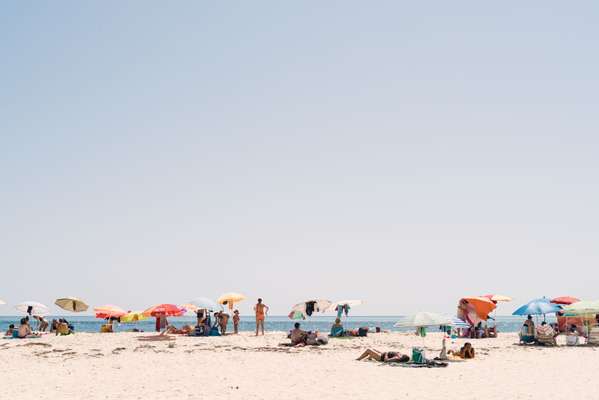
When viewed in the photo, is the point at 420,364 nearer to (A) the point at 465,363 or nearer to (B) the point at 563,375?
(A) the point at 465,363

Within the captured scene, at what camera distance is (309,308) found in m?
29.6

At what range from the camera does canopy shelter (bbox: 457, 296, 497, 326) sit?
70.1 feet

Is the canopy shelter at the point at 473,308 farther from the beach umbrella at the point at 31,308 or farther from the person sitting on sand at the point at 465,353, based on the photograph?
the beach umbrella at the point at 31,308

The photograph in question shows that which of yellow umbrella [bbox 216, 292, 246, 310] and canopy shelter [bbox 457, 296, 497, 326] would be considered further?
yellow umbrella [bbox 216, 292, 246, 310]

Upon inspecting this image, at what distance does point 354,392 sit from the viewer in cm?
1205

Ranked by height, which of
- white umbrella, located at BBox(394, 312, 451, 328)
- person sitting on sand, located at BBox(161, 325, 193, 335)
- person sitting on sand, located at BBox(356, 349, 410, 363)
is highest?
white umbrella, located at BBox(394, 312, 451, 328)

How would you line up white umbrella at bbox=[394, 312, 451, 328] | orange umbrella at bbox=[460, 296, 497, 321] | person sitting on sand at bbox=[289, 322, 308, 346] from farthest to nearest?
person sitting on sand at bbox=[289, 322, 308, 346]
orange umbrella at bbox=[460, 296, 497, 321]
white umbrella at bbox=[394, 312, 451, 328]

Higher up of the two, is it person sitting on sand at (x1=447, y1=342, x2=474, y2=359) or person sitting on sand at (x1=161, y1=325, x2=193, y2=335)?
person sitting on sand at (x1=161, y1=325, x2=193, y2=335)

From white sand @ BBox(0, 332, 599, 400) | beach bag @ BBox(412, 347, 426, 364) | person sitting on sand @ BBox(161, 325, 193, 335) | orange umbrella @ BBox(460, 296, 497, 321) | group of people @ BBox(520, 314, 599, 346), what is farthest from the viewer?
person sitting on sand @ BBox(161, 325, 193, 335)

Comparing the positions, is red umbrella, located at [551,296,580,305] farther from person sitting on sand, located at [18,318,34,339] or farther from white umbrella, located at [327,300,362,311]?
person sitting on sand, located at [18,318,34,339]

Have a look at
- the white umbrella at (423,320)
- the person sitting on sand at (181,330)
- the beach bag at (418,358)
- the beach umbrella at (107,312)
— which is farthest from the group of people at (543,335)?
the beach umbrella at (107,312)

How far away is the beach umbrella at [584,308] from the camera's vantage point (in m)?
22.7

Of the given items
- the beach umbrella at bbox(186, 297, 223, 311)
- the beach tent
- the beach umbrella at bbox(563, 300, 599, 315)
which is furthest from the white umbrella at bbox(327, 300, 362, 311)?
the beach umbrella at bbox(563, 300, 599, 315)

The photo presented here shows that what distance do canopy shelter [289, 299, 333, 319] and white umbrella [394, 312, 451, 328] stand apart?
12.9 m
